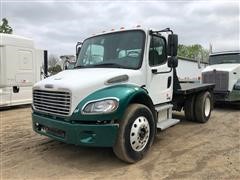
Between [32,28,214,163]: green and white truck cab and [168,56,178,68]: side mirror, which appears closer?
[32,28,214,163]: green and white truck cab

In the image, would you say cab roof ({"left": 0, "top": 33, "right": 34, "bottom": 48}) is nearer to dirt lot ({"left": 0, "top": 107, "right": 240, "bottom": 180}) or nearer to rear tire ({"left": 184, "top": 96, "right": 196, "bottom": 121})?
dirt lot ({"left": 0, "top": 107, "right": 240, "bottom": 180})

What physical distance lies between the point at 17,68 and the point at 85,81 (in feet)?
25.5

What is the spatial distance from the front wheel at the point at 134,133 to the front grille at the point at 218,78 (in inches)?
255

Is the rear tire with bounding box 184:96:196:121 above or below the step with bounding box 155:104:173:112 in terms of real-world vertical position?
below

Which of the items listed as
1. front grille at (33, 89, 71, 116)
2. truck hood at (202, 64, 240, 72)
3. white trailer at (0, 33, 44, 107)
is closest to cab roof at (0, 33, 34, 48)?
white trailer at (0, 33, 44, 107)

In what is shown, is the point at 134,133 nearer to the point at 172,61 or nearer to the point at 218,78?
the point at 172,61

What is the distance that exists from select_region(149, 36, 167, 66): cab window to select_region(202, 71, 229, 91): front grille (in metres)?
5.57

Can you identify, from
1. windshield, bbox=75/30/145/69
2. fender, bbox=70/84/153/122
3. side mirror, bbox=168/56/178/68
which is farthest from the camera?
side mirror, bbox=168/56/178/68

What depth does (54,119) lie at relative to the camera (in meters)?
4.89

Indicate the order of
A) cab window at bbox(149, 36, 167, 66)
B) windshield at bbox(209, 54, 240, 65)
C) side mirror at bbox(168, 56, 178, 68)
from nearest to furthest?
1. cab window at bbox(149, 36, 167, 66)
2. side mirror at bbox(168, 56, 178, 68)
3. windshield at bbox(209, 54, 240, 65)

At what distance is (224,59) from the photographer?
1201 centimetres

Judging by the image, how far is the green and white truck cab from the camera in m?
4.56

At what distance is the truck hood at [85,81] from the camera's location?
460cm

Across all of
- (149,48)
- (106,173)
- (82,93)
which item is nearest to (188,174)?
(106,173)
